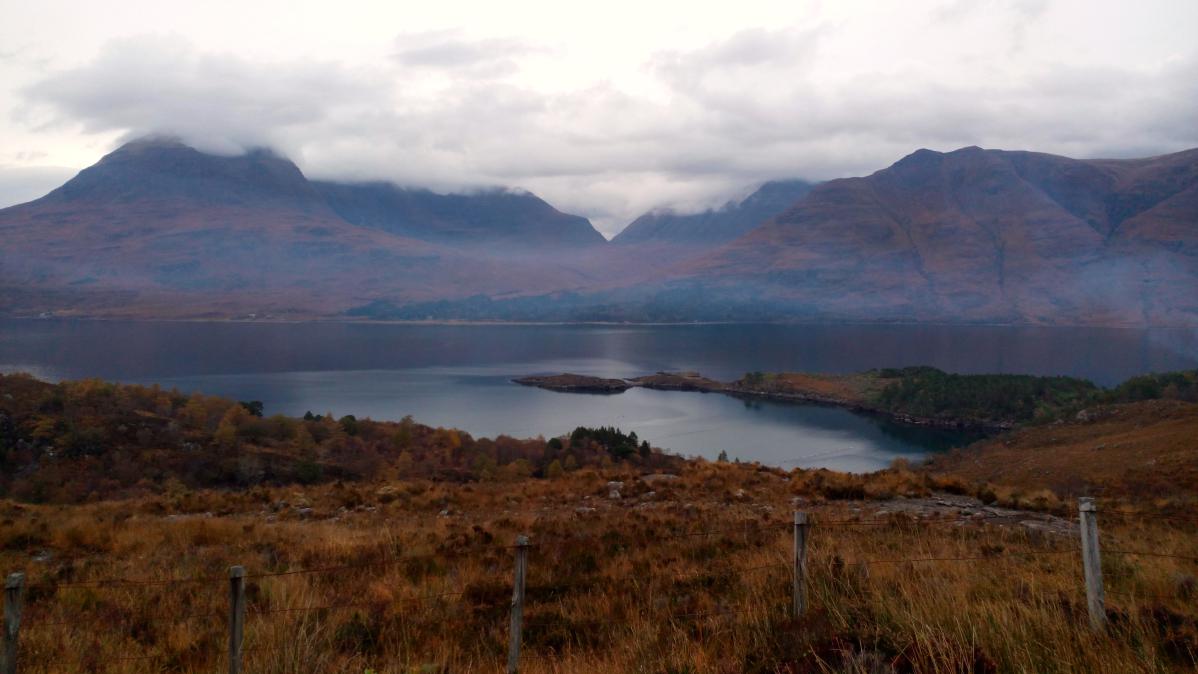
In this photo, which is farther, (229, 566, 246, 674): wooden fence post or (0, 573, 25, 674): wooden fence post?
(229, 566, 246, 674): wooden fence post

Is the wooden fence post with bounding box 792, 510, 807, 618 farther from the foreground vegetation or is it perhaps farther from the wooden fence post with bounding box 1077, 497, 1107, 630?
the wooden fence post with bounding box 1077, 497, 1107, 630

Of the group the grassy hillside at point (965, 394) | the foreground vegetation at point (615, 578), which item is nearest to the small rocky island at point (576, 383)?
the grassy hillside at point (965, 394)

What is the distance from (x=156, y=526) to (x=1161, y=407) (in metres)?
44.8

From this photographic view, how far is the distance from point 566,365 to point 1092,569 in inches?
4473

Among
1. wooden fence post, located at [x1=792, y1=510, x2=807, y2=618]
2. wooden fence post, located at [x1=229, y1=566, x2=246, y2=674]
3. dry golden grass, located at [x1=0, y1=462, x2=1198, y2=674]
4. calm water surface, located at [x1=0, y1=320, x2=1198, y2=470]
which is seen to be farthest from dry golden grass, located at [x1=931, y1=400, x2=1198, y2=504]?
wooden fence post, located at [x1=229, y1=566, x2=246, y2=674]

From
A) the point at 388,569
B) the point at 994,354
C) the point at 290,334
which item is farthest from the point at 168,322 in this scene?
the point at 388,569

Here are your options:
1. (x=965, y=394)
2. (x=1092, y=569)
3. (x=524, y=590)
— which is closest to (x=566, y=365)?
(x=965, y=394)

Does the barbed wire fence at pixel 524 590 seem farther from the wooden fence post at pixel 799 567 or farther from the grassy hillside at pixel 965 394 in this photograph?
the grassy hillside at pixel 965 394

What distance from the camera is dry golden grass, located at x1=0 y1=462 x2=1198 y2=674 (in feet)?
15.0

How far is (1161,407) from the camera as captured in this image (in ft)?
119

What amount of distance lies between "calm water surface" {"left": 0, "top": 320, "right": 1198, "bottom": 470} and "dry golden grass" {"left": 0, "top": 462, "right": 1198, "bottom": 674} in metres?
43.1

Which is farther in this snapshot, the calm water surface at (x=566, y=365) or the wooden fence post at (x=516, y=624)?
the calm water surface at (x=566, y=365)

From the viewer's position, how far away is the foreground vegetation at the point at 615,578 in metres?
4.66

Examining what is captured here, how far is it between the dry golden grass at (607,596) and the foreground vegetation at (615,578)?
0.03 metres
